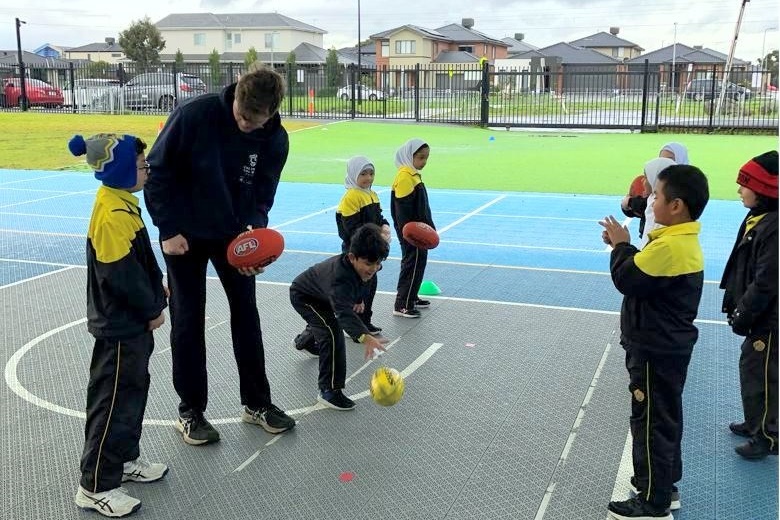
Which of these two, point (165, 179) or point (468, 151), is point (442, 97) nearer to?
point (468, 151)

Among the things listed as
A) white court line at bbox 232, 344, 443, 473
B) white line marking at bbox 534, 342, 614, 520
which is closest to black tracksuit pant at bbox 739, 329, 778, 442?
white line marking at bbox 534, 342, 614, 520

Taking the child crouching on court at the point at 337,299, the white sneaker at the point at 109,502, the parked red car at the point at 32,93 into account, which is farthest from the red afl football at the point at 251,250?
the parked red car at the point at 32,93

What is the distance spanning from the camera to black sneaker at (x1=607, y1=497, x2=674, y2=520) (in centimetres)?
383

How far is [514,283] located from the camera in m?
8.67

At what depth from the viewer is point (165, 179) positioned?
432 cm

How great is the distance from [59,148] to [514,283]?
1849cm

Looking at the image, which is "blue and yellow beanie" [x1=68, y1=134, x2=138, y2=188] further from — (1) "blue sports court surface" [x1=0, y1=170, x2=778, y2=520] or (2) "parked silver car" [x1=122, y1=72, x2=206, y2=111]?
(2) "parked silver car" [x1=122, y1=72, x2=206, y2=111]

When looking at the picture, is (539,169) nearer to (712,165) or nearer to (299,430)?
(712,165)

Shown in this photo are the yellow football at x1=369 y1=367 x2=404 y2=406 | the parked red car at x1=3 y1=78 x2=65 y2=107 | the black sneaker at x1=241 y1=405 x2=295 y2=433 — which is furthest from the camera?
the parked red car at x1=3 y1=78 x2=65 y2=107

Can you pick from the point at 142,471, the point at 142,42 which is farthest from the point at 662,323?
the point at 142,42

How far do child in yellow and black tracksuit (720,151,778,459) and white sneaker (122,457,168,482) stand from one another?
11.1 ft

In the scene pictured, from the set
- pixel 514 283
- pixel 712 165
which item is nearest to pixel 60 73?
pixel 712 165

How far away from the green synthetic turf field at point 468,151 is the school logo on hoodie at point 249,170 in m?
11.4

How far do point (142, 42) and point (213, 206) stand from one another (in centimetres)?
6765
